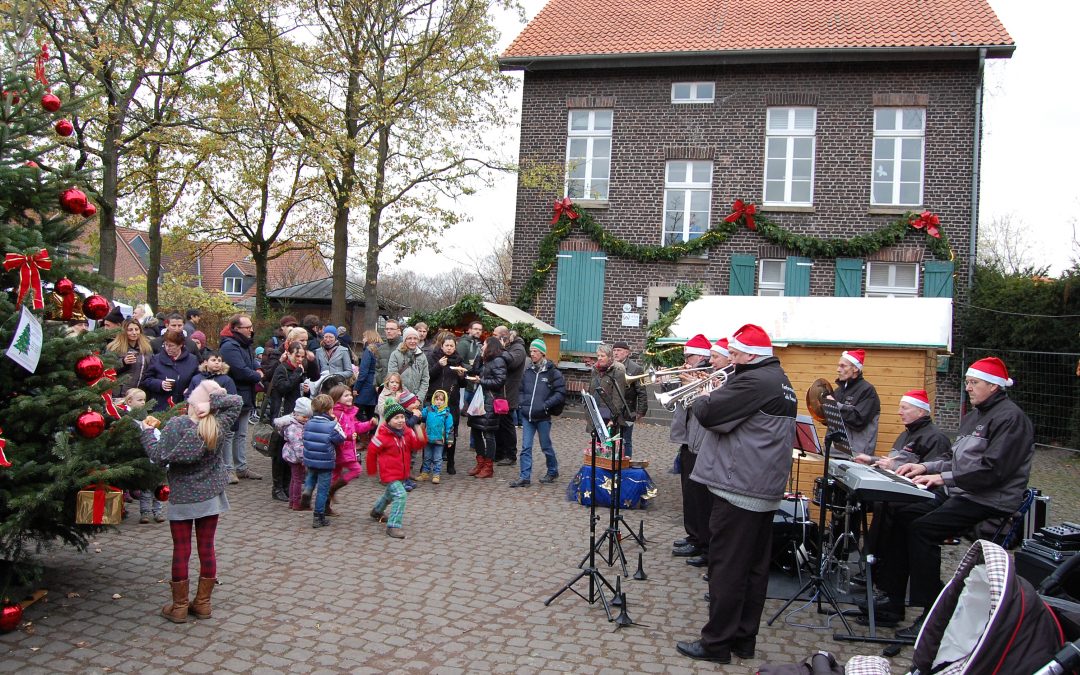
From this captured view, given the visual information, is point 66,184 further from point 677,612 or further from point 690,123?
point 690,123

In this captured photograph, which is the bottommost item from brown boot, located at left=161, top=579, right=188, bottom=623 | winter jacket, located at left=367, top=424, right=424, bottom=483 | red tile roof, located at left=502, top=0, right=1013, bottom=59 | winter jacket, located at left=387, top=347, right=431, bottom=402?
brown boot, located at left=161, top=579, right=188, bottom=623

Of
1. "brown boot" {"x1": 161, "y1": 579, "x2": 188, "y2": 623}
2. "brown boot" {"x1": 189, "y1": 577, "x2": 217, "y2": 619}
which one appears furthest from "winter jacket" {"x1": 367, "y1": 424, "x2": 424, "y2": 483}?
"brown boot" {"x1": 161, "y1": 579, "x2": 188, "y2": 623}

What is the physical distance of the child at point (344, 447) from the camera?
26.6 feet

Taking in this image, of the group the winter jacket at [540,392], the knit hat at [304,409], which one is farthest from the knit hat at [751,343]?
the winter jacket at [540,392]

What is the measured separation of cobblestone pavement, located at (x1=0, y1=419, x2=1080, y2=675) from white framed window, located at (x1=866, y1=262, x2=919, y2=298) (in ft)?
39.1

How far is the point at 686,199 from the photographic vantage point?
66.5ft

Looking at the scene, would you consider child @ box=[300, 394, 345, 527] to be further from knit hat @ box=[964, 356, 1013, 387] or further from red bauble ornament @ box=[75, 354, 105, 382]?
knit hat @ box=[964, 356, 1013, 387]

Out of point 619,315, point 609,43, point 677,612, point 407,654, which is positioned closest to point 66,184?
point 407,654

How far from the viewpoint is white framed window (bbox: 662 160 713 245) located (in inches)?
→ 794

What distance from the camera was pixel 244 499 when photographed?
A: 8820 millimetres

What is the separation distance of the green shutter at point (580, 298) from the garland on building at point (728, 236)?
38cm

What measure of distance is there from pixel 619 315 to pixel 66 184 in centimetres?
1589

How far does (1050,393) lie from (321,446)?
1407cm

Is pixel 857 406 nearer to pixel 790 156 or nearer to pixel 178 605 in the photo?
pixel 178 605
